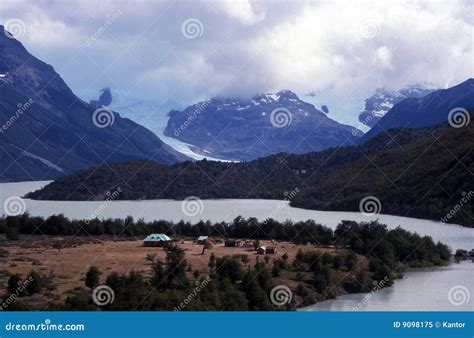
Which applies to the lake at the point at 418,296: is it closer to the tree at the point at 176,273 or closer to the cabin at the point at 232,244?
the tree at the point at 176,273

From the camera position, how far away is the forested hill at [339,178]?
209 feet

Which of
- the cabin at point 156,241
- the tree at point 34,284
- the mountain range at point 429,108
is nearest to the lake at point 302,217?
the cabin at point 156,241

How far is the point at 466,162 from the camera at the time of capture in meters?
64.4

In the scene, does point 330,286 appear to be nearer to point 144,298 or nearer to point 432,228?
point 144,298

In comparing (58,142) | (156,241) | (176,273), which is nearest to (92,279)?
(176,273)

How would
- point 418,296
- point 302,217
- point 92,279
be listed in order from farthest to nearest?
point 302,217, point 418,296, point 92,279

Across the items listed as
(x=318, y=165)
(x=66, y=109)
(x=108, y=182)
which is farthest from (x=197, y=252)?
(x=66, y=109)

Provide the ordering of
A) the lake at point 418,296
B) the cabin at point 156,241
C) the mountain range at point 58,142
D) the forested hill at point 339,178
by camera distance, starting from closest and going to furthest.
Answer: the lake at point 418,296 < the cabin at point 156,241 < the forested hill at point 339,178 < the mountain range at point 58,142

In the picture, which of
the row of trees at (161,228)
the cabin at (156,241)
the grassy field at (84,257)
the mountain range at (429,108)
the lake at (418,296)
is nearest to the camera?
the lake at (418,296)

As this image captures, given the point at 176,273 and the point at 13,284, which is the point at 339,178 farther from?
the point at 13,284

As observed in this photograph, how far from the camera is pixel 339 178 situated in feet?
273

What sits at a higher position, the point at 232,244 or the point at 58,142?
the point at 58,142

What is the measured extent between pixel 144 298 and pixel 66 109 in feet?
616

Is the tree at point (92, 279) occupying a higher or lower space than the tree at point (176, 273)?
lower
